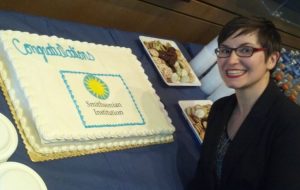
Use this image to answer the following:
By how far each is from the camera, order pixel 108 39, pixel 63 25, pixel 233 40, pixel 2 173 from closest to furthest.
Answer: pixel 2 173 < pixel 233 40 < pixel 63 25 < pixel 108 39

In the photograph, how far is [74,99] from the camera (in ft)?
3.13

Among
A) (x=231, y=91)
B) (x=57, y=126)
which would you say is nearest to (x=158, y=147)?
(x=57, y=126)

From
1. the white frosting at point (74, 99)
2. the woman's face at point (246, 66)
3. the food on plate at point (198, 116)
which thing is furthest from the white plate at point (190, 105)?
the woman's face at point (246, 66)

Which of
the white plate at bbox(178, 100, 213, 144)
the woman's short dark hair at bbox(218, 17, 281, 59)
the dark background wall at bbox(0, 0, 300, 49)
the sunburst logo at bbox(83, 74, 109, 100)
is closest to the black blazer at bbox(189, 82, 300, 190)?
the woman's short dark hair at bbox(218, 17, 281, 59)

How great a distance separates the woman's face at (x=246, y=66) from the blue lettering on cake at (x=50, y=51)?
43cm

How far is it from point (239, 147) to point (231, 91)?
1.84 ft

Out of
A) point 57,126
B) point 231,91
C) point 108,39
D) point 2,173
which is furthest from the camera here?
point 231,91

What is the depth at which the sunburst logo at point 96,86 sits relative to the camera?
1.02 metres

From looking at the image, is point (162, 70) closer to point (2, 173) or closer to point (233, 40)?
point (233, 40)

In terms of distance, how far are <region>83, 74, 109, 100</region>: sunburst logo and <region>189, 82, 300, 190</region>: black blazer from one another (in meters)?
0.37

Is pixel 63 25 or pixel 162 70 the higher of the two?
pixel 63 25

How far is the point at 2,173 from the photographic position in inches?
27.5

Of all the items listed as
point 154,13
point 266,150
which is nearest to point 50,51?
point 266,150

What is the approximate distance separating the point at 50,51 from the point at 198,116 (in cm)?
61
